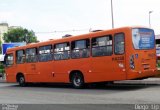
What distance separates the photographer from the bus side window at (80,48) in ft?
66.7

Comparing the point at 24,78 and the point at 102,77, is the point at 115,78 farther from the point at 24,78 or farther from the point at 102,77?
the point at 24,78

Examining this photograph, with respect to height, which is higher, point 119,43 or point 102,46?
point 119,43

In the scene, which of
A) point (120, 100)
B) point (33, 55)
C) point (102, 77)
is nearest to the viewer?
point (120, 100)

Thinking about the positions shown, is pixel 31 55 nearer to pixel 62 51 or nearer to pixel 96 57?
pixel 62 51

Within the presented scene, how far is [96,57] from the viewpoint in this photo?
19828mm

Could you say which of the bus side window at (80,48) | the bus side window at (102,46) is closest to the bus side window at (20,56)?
the bus side window at (80,48)

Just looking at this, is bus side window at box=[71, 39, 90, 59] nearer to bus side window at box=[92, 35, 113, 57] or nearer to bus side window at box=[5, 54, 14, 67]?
bus side window at box=[92, 35, 113, 57]

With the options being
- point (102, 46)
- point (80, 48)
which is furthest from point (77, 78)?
point (102, 46)

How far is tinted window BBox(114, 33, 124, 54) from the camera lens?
18391 millimetres

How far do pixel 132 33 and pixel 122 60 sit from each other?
1295 mm

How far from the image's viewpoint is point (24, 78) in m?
26.2

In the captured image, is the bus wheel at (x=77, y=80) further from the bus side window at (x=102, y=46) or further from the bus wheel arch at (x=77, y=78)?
the bus side window at (x=102, y=46)

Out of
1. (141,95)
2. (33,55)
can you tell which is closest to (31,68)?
(33,55)

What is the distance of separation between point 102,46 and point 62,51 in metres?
3.35
